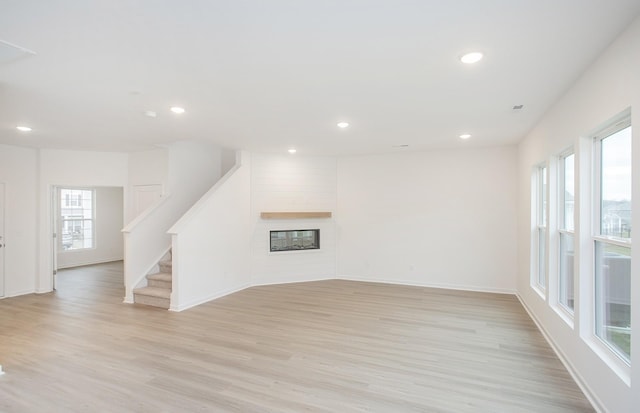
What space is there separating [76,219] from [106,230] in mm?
767

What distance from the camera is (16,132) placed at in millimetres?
4719

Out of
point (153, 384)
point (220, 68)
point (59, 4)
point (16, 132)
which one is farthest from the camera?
point (16, 132)

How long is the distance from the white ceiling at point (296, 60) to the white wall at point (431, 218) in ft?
5.68

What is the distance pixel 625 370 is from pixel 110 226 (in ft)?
35.0

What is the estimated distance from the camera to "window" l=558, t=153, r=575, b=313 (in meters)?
3.34

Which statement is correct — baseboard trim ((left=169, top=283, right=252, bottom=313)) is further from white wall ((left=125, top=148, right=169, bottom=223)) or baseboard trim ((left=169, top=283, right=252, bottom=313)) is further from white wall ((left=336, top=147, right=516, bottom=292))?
white wall ((left=125, top=148, right=169, bottom=223))

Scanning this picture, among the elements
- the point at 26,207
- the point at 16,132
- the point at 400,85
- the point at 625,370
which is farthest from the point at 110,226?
the point at 625,370

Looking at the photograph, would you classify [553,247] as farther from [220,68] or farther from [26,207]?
[26,207]

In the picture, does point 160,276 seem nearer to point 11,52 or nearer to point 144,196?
point 144,196

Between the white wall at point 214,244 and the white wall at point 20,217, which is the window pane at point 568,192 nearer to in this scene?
the white wall at point 214,244

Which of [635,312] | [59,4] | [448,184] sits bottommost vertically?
[635,312]

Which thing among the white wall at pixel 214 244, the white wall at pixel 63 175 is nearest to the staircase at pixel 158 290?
the white wall at pixel 214 244

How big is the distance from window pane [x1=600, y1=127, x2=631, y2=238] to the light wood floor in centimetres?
136

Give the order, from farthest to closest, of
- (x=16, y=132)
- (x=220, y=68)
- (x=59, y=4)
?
(x=16, y=132), (x=220, y=68), (x=59, y=4)
